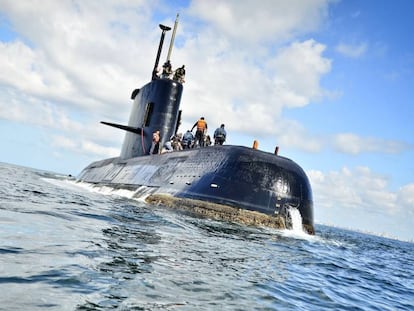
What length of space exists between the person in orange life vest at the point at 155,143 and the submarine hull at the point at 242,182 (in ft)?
14.6

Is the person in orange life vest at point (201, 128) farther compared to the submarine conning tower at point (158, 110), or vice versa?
the submarine conning tower at point (158, 110)

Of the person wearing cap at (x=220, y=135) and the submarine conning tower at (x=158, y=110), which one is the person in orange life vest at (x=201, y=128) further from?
the submarine conning tower at (x=158, y=110)

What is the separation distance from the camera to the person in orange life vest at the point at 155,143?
21.6 meters

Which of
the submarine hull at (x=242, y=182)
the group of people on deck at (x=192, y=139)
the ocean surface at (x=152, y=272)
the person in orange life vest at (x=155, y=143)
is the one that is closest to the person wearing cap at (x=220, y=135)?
the group of people on deck at (x=192, y=139)

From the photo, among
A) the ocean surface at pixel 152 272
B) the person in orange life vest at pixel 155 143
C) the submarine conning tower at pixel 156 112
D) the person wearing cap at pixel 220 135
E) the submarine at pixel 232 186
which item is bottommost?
the ocean surface at pixel 152 272

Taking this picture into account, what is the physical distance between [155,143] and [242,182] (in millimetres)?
8683

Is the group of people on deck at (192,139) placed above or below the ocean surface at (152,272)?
above

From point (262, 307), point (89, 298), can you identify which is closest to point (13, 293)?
point (89, 298)

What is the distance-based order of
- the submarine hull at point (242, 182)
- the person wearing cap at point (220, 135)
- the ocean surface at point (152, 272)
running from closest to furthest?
the ocean surface at point (152, 272), the submarine hull at point (242, 182), the person wearing cap at point (220, 135)

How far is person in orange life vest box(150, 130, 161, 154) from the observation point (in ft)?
70.8

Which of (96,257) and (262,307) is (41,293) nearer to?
(96,257)

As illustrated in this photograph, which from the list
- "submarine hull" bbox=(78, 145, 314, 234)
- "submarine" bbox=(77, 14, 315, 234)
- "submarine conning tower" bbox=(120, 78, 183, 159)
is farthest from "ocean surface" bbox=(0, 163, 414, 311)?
"submarine conning tower" bbox=(120, 78, 183, 159)

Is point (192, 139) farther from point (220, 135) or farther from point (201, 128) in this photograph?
point (220, 135)

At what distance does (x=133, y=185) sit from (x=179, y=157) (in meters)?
3.32
